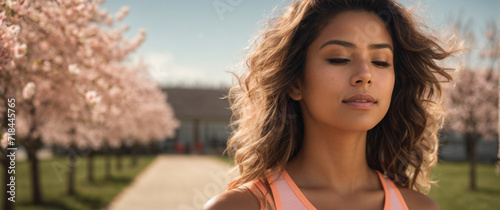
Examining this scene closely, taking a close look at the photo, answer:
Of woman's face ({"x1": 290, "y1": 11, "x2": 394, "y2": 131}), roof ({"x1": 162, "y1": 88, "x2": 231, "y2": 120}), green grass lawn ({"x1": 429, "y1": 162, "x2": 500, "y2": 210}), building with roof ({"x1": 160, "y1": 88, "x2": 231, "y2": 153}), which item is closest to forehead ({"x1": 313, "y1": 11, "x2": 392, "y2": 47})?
woman's face ({"x1": 290, "y1": 11, "x2": 394, "y2": 131})

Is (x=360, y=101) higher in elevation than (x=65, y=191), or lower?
higher

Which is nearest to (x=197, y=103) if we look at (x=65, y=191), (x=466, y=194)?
(x=65, y=191)

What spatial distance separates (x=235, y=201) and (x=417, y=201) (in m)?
0.79

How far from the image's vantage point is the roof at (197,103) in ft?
112

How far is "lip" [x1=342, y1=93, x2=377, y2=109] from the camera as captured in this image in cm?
163

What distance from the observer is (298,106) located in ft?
6.35

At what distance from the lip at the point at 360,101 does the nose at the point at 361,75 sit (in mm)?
43

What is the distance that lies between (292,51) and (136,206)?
7.35 metres

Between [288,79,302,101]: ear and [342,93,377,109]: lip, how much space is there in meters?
0.23

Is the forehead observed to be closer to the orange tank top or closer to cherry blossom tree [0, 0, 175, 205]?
the orange tank top

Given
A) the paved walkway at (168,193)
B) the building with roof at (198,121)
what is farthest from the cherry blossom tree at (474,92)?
the building with roof at (198,121)

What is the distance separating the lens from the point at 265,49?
188 centimetres

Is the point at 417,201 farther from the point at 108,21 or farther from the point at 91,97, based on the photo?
the point at 108,21

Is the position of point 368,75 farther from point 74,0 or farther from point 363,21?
point 74,0
